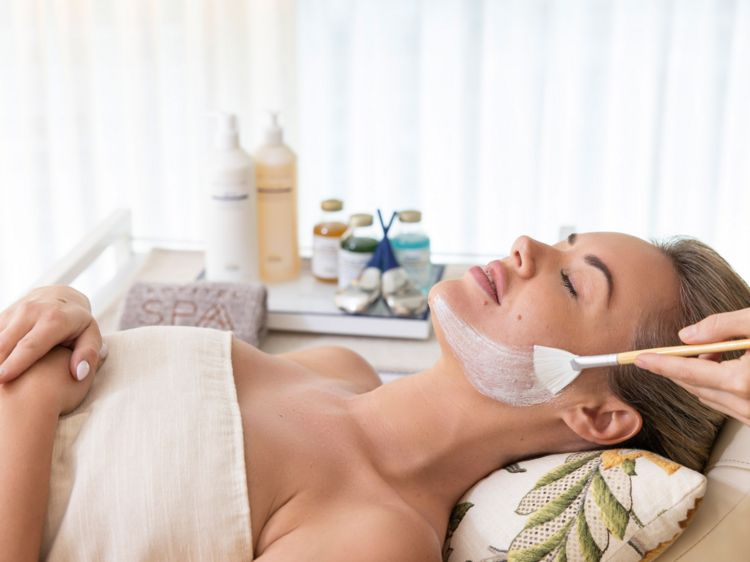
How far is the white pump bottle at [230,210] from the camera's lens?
4.86 ft

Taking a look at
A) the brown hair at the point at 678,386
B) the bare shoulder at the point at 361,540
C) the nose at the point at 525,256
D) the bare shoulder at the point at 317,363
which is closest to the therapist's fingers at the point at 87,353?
the bare shoulder at the point at 317,363

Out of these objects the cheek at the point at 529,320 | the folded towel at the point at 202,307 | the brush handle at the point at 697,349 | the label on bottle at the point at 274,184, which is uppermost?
the label on bottle at the point at 274,184

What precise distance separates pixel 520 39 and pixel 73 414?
1.85 meters

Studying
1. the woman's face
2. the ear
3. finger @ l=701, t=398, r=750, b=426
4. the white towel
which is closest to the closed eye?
the woman's face

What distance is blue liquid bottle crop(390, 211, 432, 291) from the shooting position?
150cm

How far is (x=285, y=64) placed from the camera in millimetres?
2252

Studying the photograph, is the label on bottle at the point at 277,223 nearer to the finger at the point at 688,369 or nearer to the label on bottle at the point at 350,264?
the label on bottle at the point at 350,264

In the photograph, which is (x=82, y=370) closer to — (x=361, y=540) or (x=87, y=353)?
(x=87, y=353)

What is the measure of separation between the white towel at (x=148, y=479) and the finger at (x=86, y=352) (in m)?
0.04

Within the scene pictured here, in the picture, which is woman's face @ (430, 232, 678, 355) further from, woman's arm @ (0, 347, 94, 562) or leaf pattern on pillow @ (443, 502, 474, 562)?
woman's arm @ (0, 347, 94, 562)

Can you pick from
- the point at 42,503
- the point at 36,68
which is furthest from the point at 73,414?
the point at 36,68

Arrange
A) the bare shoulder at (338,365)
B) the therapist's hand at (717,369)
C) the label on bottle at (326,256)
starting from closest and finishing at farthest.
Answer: the therapist's hand at (717,369) → the bare shoulder at (338,365) → the label on bottle at (326,256)

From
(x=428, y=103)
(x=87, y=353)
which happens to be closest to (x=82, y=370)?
(x=87, y=353)

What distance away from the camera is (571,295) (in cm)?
93
